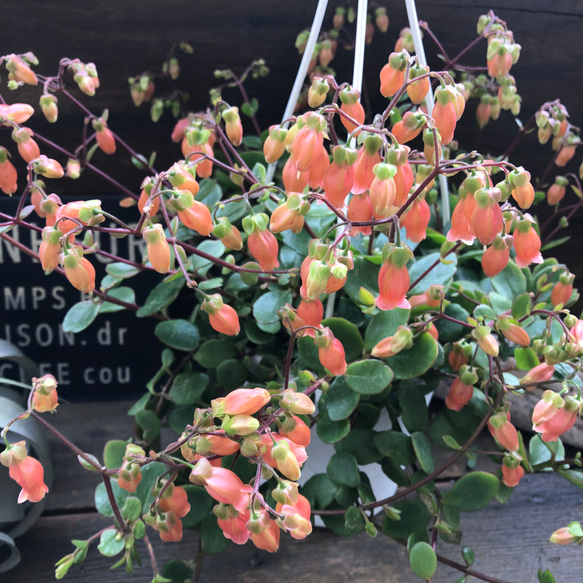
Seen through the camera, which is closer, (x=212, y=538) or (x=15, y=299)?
(x=212, y=538)

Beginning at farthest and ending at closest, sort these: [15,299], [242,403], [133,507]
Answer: [15,299] → [133,507] → [242,403]

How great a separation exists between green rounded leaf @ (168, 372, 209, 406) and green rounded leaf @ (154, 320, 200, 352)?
0.13ft

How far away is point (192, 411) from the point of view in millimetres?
602

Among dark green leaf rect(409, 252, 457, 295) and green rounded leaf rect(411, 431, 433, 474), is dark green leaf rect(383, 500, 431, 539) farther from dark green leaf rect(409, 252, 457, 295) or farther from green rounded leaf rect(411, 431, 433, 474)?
dark green leaf rect(409, 252, 457, 295)

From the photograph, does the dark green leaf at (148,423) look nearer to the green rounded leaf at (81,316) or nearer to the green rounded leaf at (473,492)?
the green rounded leaf at (81,316)

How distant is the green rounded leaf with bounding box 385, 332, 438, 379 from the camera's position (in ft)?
1.58

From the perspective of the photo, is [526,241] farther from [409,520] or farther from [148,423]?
[148,423]

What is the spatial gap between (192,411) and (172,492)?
18 cm

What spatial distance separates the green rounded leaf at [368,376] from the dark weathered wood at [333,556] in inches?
10.2

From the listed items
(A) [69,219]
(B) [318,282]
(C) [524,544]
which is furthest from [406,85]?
(C) [524,544]

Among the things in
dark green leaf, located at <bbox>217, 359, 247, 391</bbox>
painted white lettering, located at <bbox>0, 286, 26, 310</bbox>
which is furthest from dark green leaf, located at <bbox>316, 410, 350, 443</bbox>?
painted white lettering, located at <bbox>0, 286, 26, 310</bbox>

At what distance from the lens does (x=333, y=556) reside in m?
0.62

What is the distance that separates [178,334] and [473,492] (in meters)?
0.33

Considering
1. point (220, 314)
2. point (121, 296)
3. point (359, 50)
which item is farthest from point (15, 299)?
point (359, 50)
